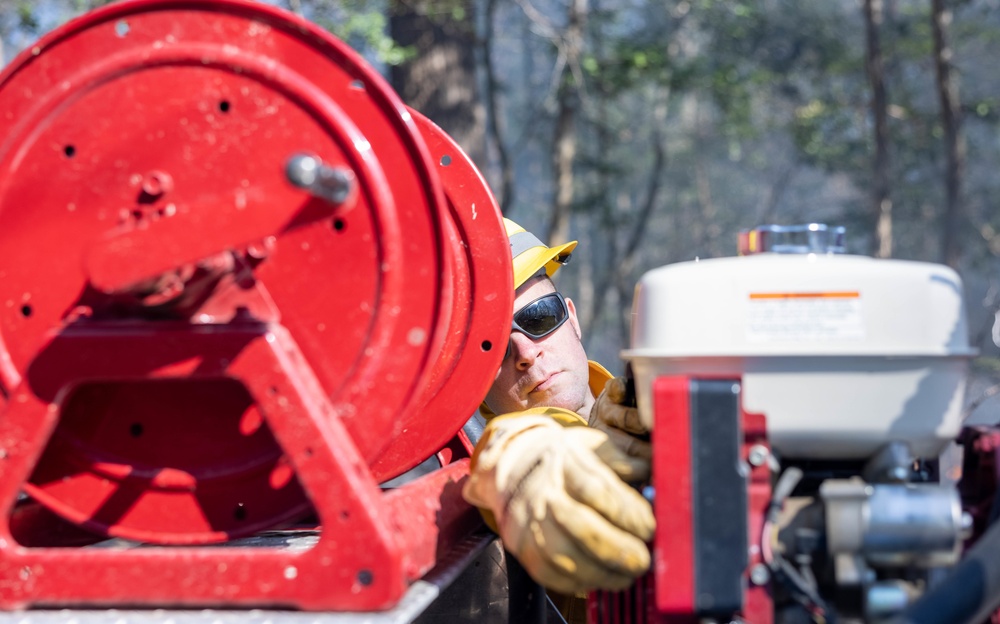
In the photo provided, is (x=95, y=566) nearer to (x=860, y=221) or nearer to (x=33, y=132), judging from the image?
(x=33, y=132)

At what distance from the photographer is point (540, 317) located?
3123 millimetres

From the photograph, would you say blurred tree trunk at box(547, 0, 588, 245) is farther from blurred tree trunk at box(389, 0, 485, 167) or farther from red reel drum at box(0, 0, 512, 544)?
red reel drum at box(0, 0, 512, 544)

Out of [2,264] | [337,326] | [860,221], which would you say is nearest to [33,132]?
[2,264]

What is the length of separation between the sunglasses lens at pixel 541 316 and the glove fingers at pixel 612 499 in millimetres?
1326

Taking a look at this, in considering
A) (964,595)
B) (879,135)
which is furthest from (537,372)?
(879,135)

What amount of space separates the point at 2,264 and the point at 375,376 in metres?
0.66

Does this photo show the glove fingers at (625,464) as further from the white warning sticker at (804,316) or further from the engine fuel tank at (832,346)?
the white warning sticker at (804,316)

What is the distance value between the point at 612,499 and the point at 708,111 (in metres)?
35.7

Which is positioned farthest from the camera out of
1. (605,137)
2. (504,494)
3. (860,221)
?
(860,221)

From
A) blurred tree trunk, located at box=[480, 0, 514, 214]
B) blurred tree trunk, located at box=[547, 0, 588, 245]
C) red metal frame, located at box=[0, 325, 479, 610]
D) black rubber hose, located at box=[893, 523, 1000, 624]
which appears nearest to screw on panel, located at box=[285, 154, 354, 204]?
red metal frame, located at box=[0, 325, 479, 610]

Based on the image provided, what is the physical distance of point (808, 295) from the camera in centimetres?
180

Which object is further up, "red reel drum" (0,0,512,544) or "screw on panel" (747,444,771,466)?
"red reel drum" (0,0,512,544)

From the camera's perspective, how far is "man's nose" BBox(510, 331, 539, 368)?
10.1ft

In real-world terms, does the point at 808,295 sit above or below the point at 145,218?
below
